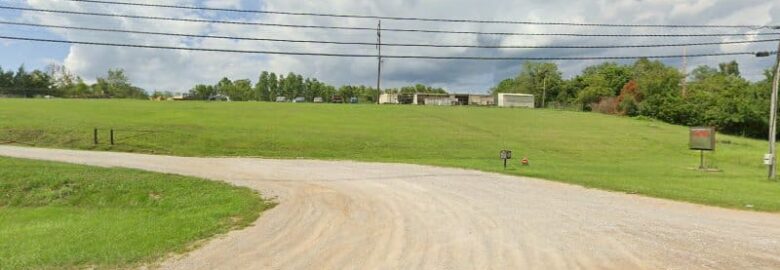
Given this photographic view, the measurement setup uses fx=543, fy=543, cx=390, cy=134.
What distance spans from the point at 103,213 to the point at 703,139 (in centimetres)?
2737

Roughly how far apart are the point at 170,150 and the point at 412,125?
847 inches

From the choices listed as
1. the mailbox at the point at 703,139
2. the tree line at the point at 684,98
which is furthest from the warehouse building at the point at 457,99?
the mailbox at the point at 703,139

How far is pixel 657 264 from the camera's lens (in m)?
A: 7.94

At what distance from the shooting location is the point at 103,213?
13.7 meters

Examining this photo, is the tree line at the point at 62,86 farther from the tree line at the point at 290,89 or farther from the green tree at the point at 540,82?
the green tree at the point at 540,82

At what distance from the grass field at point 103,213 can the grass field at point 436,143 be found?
10276mm

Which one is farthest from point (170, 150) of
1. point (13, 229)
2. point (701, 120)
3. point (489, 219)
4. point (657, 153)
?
point (701, 120)

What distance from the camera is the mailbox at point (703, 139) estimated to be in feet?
90.7

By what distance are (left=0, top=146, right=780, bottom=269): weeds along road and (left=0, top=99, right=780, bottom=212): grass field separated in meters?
3.65

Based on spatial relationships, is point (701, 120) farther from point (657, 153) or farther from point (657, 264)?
point (657, 264)

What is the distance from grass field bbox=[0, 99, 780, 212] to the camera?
2056 centimetres

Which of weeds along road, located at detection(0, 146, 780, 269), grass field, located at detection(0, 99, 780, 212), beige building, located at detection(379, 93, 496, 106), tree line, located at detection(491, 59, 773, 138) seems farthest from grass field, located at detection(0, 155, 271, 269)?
beige building, located at detection(379, 93, 496, 106)

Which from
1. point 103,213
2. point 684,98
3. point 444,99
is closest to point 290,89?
point 444,99

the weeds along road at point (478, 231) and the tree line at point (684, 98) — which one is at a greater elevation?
the tree line at point (684, 98)
